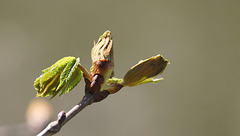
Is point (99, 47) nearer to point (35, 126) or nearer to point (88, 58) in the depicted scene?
point (35, 126)

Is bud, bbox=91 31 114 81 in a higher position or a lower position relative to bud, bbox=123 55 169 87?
higher

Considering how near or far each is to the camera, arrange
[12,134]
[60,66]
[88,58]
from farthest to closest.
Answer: [88,58] < [12,134] < [60,66]

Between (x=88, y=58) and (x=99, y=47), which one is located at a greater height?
(x=88, y=58)

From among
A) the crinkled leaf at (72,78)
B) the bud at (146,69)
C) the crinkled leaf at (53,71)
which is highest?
the crinkled leaf at (53,71)

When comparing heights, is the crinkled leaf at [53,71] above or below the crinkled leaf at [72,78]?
above

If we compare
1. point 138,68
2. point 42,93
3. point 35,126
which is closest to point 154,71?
point 138,68
